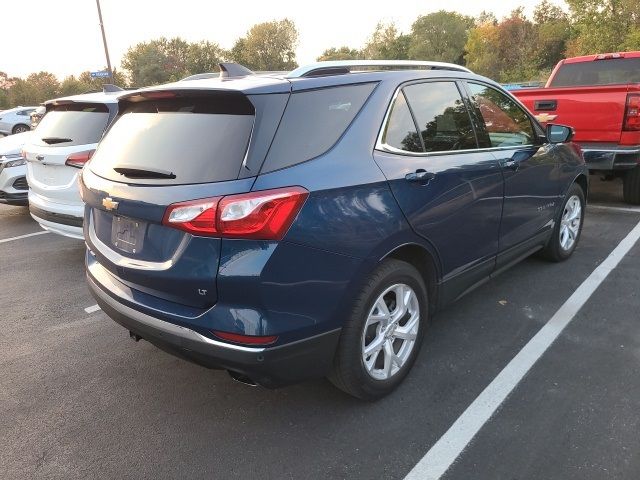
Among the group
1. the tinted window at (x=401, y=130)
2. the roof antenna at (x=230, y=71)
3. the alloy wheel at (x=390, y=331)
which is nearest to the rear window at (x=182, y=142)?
the roof antenna at (x=230, y=71)

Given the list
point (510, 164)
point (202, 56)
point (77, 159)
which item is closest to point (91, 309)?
point (77, 159)

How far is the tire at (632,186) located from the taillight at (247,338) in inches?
243

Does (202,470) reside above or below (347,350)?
below

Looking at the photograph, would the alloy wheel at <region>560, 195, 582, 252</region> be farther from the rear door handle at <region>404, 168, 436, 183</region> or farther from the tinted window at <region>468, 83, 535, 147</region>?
the rear door handle at <region>404, 168, 436, 183</region>

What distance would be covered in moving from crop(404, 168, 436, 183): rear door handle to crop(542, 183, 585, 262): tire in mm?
2198

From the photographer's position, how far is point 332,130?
245cm

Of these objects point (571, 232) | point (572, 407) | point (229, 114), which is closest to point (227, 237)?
point (229, 114)

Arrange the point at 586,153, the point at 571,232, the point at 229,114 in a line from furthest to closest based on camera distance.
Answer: the point at 586,153, the point at 571,232, the point at 229,114

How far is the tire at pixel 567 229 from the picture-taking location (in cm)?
455

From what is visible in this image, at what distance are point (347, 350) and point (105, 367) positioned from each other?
173 centimetres

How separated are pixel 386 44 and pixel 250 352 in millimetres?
89874

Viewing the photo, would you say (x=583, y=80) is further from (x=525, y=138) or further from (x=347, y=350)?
(x=347, y=350)

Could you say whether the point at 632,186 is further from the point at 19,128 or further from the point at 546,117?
the point at 19,128

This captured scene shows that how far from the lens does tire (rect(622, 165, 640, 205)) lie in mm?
6551
